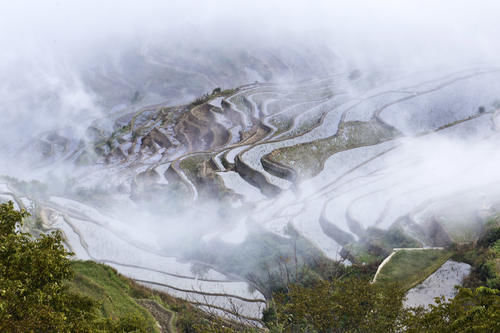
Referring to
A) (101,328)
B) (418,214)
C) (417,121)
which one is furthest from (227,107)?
(101,328)

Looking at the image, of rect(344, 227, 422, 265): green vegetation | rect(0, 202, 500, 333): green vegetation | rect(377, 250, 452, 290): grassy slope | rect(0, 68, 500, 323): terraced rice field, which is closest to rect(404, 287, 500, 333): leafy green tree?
rect(0, 202, 500, 333): green vegetation

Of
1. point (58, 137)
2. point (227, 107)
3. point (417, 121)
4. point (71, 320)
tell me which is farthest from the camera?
point (58, 137)

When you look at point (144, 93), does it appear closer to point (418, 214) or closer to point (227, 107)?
point (227, 107)

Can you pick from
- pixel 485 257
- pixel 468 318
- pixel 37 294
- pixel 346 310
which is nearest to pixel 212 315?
pixel 346 310

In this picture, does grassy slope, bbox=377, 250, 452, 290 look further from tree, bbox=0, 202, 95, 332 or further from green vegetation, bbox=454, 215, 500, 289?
tree, bbox=0, 202, 95, 332

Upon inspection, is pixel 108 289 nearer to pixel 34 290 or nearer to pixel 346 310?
pixel 34 290
